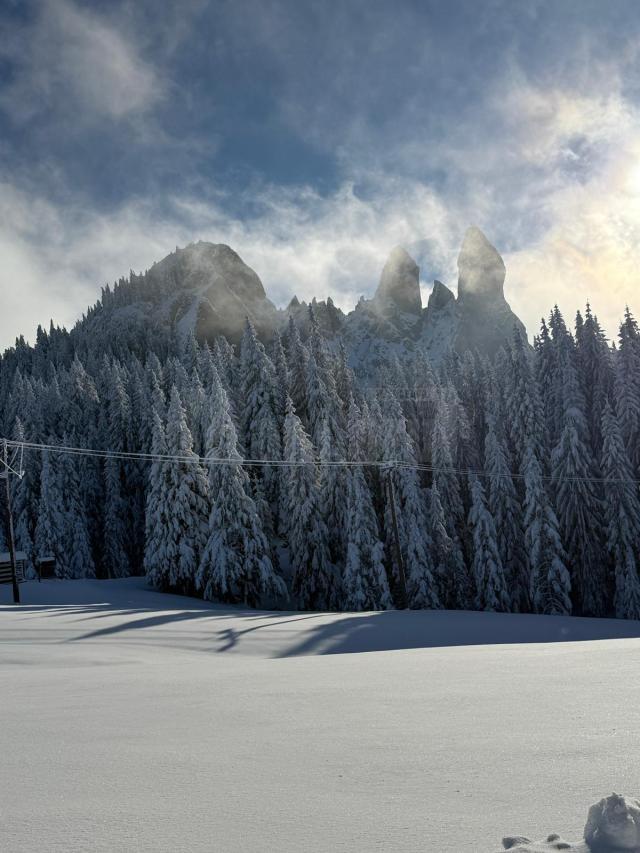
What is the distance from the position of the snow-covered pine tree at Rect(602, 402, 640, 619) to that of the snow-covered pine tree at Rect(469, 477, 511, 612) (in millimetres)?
7365

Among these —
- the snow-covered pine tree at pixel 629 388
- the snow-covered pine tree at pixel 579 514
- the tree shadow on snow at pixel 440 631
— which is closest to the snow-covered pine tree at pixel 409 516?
the snow-covered pine tree at pixel 579 514

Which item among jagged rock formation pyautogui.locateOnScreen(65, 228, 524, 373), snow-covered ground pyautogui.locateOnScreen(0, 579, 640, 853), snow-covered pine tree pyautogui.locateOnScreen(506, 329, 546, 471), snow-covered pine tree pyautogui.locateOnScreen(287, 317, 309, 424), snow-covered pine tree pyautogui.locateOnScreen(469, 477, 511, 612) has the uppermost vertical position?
jagged rock formation pyautogui.locateOnScreen(65, 228, 524, 373)

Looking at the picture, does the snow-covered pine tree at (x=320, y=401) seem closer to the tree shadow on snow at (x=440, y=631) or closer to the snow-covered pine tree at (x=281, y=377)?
the snow-covered pine tree at (x=281, y=377)

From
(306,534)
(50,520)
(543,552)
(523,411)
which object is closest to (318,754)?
(306,534)

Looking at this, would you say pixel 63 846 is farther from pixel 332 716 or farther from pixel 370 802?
pixel 332 716

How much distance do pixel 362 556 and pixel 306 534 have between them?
14.8 feet

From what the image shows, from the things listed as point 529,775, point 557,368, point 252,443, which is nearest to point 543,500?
point 557,368

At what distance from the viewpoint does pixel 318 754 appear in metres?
3.80

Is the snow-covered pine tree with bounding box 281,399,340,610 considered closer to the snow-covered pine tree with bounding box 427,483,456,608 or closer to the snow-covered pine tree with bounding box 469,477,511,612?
the snow-covered pine tree with bounding box 427,483,456,608

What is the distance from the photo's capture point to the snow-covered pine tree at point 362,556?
38656 millimetres

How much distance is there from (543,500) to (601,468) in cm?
546

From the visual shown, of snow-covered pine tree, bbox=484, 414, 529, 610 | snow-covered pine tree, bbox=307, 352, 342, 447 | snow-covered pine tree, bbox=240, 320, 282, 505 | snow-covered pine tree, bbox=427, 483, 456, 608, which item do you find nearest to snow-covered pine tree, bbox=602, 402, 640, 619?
snow-covered pine tree, bbox=484, 414, 529, 610

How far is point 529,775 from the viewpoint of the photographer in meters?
3.02

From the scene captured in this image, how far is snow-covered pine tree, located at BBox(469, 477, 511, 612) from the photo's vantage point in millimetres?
41531
